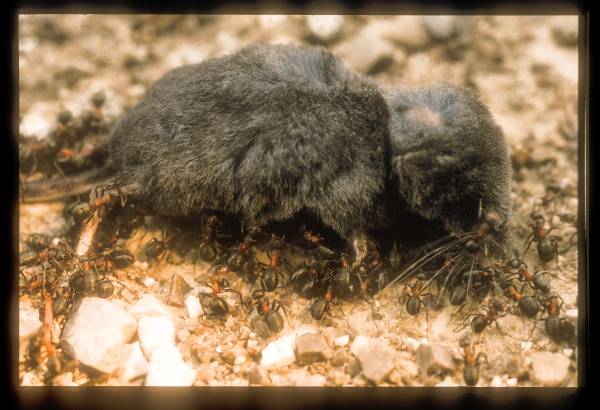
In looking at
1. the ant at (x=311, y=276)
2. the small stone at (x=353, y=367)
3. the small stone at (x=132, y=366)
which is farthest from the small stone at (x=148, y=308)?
the small stone at (x=353, y=367)

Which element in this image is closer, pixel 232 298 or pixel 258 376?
pixel 258 376

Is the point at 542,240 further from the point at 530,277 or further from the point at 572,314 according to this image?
the point at 572,314

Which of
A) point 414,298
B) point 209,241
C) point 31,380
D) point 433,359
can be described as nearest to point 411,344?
point 433,359

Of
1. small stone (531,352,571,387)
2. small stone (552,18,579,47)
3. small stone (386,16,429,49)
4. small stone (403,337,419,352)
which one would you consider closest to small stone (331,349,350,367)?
small stone (403,337,419,352)


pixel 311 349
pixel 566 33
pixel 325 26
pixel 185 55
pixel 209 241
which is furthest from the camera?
pixel 185 55

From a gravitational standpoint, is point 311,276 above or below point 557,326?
above

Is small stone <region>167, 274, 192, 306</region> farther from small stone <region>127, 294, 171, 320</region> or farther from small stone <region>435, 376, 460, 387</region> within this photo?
small stone <region>435, 376, 460, 387</region>

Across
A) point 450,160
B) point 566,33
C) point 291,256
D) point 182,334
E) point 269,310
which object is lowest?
point 182,334
